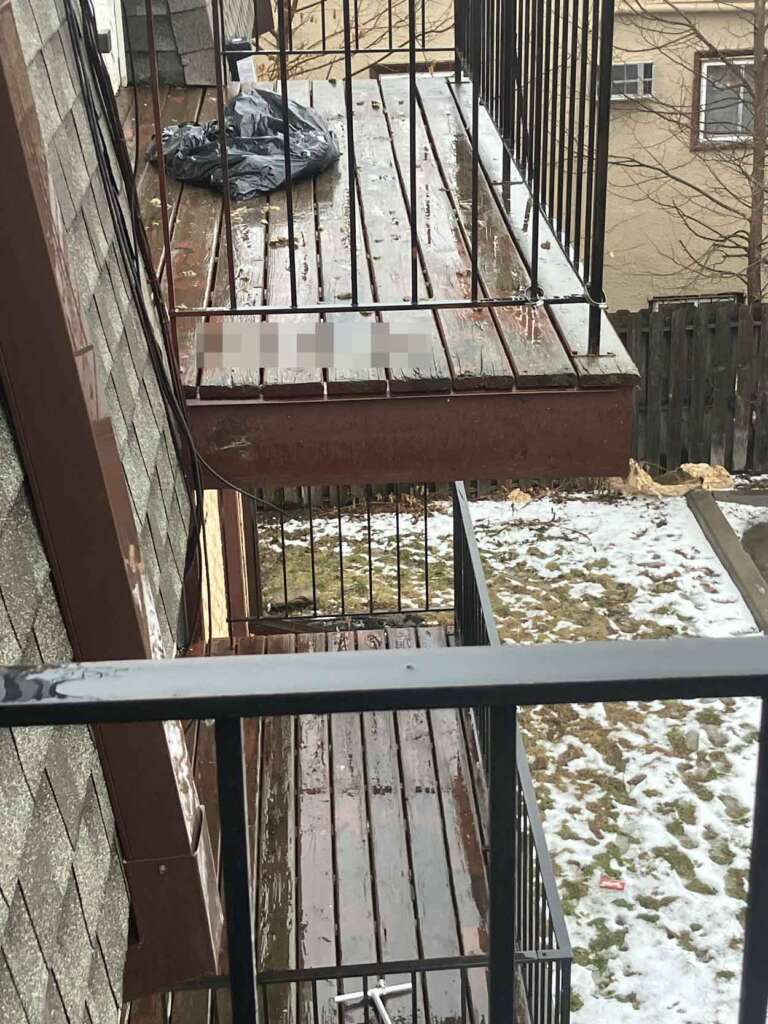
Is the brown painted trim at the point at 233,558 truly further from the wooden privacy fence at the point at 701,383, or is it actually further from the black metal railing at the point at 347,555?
the wooden privacy fence at the point at 701,383

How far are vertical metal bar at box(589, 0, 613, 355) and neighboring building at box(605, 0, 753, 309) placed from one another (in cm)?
1046

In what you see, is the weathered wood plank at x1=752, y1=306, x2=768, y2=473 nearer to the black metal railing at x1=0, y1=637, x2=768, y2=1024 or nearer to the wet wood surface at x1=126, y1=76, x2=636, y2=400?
the wet wood surface at x1=126, y1=76, x2=636, y2=400

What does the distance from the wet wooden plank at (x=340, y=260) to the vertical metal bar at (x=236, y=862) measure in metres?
2.37

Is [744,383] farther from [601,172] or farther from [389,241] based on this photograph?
[601,172]

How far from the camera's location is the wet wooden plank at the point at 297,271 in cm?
333

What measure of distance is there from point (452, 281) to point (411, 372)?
2.18 feet

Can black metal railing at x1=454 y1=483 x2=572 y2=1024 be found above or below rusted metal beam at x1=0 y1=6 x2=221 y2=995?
below

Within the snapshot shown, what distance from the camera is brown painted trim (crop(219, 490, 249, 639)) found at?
7.03 m

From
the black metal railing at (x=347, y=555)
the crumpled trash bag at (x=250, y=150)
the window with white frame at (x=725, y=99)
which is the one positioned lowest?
the black metal railing at (x=347, y=555)

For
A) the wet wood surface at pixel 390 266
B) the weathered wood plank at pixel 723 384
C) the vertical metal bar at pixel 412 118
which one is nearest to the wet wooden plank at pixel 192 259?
the wet wood surface at pixel 390 266

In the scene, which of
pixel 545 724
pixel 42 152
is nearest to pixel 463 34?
pixel 545 724

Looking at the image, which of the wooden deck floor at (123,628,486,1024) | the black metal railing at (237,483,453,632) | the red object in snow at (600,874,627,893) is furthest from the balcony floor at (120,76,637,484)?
the black metal railing at (237,483,453,632)

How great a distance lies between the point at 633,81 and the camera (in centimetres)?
1448

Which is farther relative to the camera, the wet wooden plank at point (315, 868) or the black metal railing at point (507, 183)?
the wet wooden plank at point (315, 868)
